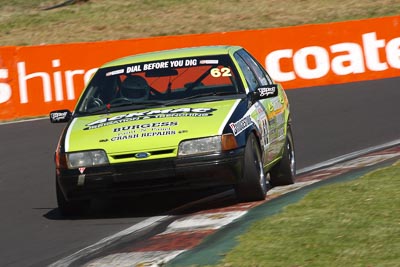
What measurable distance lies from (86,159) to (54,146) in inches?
266

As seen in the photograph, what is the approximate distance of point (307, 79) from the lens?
2167cm

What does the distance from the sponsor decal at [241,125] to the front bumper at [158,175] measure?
0.53 ft

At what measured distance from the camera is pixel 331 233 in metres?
6.81

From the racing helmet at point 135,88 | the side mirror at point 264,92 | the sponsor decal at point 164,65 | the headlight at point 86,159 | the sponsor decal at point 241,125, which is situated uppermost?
the sponsor decal at point 164,65

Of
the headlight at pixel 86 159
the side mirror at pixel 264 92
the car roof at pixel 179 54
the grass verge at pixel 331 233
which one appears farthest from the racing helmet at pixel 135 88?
the grass verge at pixel 331 233

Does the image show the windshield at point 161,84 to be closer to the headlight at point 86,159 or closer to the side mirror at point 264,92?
the side mirror at point 264,92

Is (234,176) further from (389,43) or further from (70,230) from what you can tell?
(389,43)

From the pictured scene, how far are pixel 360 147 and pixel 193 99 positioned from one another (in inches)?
176

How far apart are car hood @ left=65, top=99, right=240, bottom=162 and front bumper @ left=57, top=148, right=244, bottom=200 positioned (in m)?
0.11

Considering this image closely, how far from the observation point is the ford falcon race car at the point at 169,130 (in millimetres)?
8508

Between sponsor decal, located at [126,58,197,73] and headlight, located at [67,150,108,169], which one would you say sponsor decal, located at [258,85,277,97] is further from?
headlight, located at [67,150,108,169]

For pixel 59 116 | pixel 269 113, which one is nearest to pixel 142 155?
pixel 59 116

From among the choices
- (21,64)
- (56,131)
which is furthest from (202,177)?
(21,64)

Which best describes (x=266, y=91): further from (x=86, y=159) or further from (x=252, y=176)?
(x=86, y=159)
